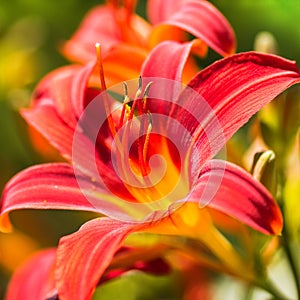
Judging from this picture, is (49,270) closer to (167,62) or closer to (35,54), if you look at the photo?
(167,62)

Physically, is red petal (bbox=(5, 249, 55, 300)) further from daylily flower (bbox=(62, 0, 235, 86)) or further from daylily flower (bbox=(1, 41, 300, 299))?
daylily flower (bbox=(62, 0, 235, 86))

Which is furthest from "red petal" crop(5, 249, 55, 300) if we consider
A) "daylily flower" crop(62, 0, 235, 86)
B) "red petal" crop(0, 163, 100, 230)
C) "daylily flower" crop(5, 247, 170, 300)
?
Answer: "daylily flower" crop(62, 0, 235, 86)

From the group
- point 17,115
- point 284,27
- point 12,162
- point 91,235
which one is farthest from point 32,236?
point 91,235

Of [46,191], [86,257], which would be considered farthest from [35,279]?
[86,257]

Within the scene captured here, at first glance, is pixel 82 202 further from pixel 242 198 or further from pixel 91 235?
pixel 242 198

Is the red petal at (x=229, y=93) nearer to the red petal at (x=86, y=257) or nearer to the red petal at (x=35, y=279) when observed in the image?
the red petal at (x=86, y=257)

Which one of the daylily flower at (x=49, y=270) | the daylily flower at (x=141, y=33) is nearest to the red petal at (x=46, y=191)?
the daylily flower at (x=49, y=270)
